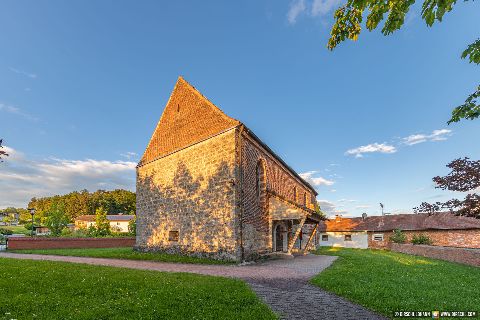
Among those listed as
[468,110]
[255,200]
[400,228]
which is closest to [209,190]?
[255,200]

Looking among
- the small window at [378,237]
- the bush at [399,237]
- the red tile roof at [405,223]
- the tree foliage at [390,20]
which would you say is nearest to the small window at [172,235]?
the tree foliage at [390,20]

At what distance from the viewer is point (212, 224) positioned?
15320 mm

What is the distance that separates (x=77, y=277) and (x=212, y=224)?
25.1 feet

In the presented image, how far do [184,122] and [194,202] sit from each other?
5.56 meters

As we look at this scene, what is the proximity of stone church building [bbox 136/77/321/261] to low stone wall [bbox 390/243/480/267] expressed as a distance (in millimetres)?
10661

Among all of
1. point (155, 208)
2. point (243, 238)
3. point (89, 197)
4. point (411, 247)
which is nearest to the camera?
point (243, 238)

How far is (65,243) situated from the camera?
2366cm

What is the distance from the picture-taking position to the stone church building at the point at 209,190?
1495 cm

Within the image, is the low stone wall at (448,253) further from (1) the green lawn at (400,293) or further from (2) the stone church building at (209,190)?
(2) the stone church building at (209,190)

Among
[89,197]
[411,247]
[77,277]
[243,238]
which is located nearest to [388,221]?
[411,247]

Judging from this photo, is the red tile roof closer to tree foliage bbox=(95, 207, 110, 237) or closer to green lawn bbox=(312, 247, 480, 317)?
green lawn bbox=(312, 247, 480, 317)

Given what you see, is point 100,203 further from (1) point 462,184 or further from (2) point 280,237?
(1) point 462,184

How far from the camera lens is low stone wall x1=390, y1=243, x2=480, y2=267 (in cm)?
1862

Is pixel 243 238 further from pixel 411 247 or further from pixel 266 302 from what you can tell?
pixel 411 247
